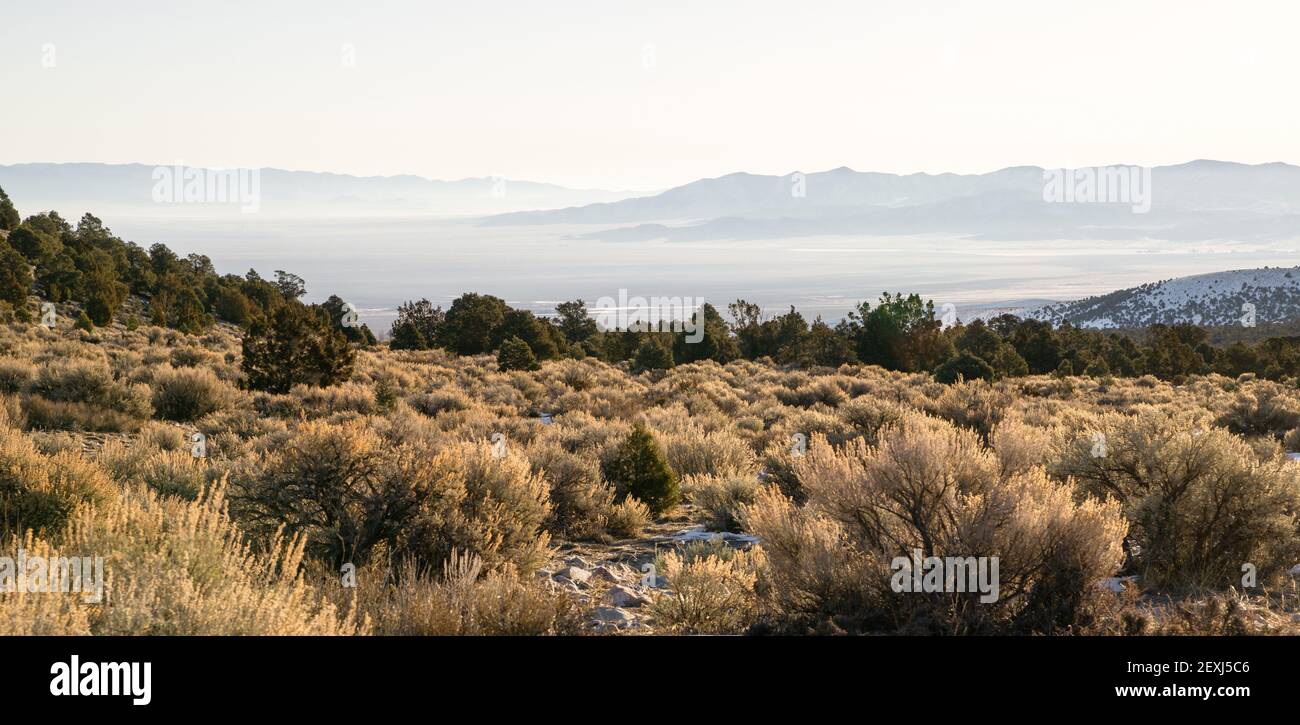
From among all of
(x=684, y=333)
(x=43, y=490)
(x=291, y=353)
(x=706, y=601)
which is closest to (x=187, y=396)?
(x=291, y=353)

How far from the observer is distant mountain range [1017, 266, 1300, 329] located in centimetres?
10531

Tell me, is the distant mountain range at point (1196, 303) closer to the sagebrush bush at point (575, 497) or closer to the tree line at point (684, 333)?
the tree line at point (684, 333)

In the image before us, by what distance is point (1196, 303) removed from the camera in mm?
116438

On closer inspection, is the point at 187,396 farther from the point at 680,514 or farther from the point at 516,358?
the point at 516,358

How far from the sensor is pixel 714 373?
3066cm

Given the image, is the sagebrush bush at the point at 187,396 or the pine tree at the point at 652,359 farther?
the pine tree at the point at 652,359

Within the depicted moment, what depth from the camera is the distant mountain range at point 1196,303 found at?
346 feet

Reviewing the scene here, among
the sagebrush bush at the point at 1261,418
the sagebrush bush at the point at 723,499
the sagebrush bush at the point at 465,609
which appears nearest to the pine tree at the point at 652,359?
the sagebrush bush at the point at 1261,418

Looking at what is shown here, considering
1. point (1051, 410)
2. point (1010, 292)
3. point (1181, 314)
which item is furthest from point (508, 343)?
point (1010, 292)

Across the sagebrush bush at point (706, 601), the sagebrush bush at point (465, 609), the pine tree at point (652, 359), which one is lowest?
the pine tree at point (652, 359)
